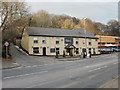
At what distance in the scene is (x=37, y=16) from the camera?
71875 mm

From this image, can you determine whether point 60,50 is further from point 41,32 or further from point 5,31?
point 5,31

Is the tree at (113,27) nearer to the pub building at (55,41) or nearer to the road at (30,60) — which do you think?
the pub building at (55,41)

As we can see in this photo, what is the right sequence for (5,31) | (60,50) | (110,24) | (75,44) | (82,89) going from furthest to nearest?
1. (110,24)
2. (75,44)
3. (60,50)
4. (5,31)
5. (82,89)

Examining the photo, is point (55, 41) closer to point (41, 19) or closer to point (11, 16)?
point (11, 16)

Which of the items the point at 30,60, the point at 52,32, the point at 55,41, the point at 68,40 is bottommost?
the point at 30,60

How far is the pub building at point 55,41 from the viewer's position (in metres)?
44.1

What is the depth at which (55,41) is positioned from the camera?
4700cm

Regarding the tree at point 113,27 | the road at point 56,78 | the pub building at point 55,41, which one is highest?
the tree at point 113,27

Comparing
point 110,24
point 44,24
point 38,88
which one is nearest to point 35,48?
point 44,24

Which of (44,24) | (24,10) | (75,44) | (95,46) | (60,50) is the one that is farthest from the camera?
(44,24)

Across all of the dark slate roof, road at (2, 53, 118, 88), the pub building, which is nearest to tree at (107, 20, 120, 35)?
the pub building

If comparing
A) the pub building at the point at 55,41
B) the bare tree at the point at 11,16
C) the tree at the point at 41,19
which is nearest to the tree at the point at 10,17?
the bare tree at the point at 11,16

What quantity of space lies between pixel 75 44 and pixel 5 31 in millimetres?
21870

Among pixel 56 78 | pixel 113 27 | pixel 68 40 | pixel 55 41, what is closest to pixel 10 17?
pixel 55 41
